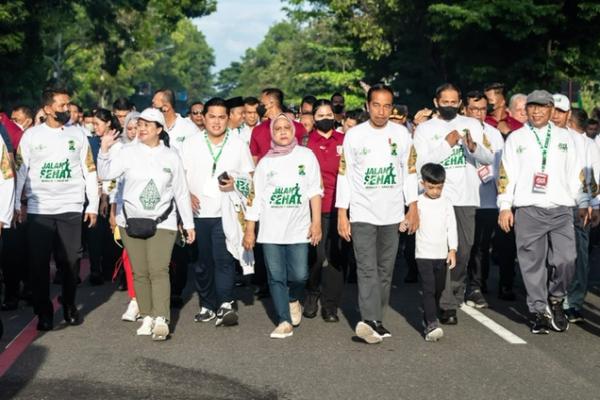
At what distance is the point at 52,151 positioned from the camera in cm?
984

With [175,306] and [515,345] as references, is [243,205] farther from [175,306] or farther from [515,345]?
[515,345]

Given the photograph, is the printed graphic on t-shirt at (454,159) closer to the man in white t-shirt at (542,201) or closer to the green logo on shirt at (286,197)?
the man in white t-shirt at (542,201)

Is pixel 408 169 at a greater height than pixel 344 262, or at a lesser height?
greater

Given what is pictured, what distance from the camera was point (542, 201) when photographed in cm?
952

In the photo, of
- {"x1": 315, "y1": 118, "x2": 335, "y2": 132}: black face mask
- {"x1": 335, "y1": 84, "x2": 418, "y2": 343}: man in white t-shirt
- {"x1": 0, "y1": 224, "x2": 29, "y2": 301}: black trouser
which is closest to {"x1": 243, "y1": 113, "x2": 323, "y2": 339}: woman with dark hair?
{"x1": 335, "y1": 84, "x2": 418, "y2": 343}: man in white t-shirt

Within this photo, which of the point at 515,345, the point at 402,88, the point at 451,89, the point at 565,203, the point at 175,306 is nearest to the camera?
the point at 515,345

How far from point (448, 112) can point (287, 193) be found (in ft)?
6.16

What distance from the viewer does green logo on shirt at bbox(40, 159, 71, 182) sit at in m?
9.80

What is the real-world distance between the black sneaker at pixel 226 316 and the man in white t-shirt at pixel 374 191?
49.3 inches

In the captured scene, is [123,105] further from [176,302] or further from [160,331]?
[160,331]

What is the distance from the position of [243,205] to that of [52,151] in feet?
5.63

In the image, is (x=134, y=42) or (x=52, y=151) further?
(x=134, y=42)

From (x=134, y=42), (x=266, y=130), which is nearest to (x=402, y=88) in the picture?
(x=134, y=42)

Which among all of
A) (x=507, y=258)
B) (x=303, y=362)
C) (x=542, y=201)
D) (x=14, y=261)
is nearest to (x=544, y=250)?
(x=542, y=201)
